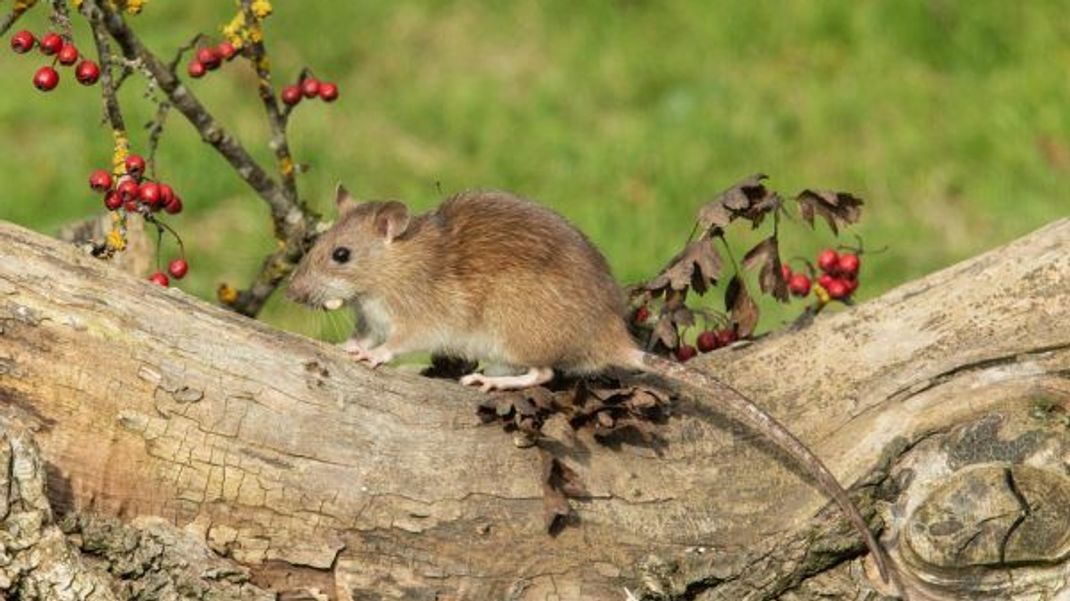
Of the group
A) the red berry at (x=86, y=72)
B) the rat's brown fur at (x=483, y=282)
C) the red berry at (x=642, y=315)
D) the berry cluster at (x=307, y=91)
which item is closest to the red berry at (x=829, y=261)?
the red berry at (x=642, y=315)

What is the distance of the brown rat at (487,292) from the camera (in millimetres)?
5117

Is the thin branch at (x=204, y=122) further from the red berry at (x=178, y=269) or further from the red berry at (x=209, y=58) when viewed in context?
the red berry at (x=178, y=269)

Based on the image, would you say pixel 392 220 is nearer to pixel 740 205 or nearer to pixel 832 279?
pixel 740 205

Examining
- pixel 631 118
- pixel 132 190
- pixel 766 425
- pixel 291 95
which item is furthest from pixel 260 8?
pixel 631 118

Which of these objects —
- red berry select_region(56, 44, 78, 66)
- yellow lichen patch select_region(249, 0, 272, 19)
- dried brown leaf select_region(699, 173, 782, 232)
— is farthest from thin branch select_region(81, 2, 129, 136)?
dried brown leaf select_region(699, 173, 782, 232)

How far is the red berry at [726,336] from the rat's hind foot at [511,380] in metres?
0.71

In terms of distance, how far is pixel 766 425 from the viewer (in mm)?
4770

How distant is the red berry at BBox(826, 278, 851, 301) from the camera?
5922 millimetres

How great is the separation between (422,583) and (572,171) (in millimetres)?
5105

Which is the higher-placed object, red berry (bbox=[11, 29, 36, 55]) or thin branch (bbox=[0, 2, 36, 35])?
thin branch (bbox=[0, 2, 36, 35])

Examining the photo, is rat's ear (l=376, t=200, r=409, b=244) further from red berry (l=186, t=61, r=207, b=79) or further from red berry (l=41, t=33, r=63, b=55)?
red berry (l=41, t=33, r=63, b=55)

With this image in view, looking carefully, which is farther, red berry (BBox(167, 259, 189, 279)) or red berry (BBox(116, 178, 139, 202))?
red berry (BBox(167, 259, 189, 279))

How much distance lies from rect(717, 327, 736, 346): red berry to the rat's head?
1124 millimetres

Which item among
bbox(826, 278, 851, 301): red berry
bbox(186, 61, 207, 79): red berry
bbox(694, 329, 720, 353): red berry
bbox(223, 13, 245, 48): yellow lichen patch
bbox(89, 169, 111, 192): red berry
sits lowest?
bbox(89, 169, 111, 192): red berry
